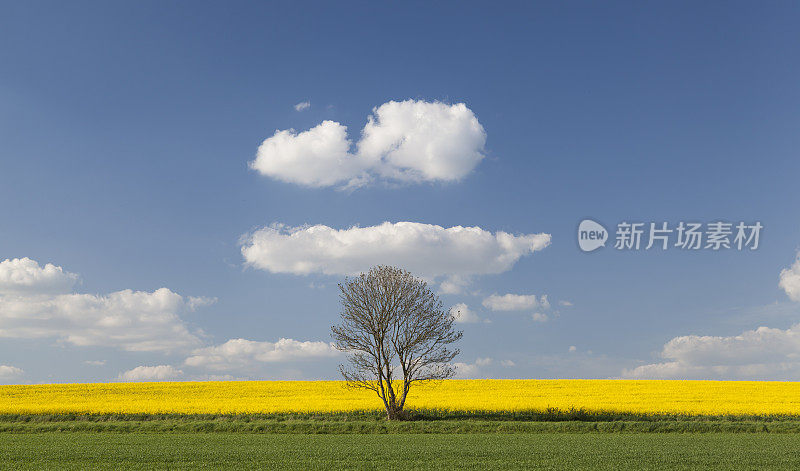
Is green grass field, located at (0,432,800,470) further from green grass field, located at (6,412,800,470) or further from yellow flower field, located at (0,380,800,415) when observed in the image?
yellow flower field, located at (0,380,800,415)

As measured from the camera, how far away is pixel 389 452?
2178 cm

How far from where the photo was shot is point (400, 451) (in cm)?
2197

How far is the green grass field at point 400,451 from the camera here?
1958 centimetres

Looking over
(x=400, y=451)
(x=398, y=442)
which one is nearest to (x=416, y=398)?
(x=398, y=442)

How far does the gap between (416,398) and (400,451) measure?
20.7 meters

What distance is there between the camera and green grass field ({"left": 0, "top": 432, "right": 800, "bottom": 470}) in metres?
19.6

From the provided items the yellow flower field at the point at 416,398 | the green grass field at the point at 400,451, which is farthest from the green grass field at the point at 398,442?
the yellow flower field at the point at 416,398

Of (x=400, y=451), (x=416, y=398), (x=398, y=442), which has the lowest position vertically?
(x=398, y=442)

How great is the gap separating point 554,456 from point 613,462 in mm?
2040

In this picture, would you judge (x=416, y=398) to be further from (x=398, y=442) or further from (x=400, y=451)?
(x=400, y=451)

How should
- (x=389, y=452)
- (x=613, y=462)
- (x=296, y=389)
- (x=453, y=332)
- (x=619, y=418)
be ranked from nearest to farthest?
(x=613, y=462), (x=389, y=452), (x=619, y=418), (x=453, y=332), (x=296, y=389)

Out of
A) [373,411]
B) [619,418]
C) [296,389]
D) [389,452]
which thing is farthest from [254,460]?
[296,389]

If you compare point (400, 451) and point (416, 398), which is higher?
point (416, 398)

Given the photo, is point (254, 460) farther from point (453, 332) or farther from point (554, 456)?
point (453, 332)
